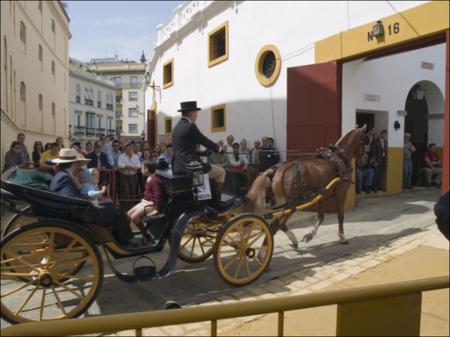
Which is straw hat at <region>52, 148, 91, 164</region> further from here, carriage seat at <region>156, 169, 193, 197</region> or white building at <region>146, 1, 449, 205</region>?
white building at <region>146, 1, 449, 205</region>

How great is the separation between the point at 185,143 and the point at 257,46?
5.71 metres

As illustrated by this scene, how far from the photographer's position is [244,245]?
443 centimetres

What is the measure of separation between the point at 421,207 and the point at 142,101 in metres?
6.51

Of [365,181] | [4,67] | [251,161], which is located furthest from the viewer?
[4,67]

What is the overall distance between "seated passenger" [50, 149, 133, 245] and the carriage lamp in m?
5.35

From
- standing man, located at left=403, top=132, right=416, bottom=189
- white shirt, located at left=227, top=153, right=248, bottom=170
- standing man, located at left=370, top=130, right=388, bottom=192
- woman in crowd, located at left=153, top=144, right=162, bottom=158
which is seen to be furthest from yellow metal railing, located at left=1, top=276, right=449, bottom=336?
standing man, located at left=403, top=132, right=416, bottom=189

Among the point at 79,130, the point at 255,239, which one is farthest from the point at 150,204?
the point at 79,130

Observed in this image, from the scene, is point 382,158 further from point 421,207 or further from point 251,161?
point 251,161

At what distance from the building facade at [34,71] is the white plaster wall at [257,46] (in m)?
6.52

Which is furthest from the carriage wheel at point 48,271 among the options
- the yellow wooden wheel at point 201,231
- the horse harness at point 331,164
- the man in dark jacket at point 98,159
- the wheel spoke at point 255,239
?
the man in dark jacket at point 98,159

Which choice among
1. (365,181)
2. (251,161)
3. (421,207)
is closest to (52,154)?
(251,161)

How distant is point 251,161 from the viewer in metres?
6.57

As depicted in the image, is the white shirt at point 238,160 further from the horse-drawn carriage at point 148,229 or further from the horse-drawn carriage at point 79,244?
the horse-drawn carriage at point 79,244

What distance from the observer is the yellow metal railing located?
1.27 m
